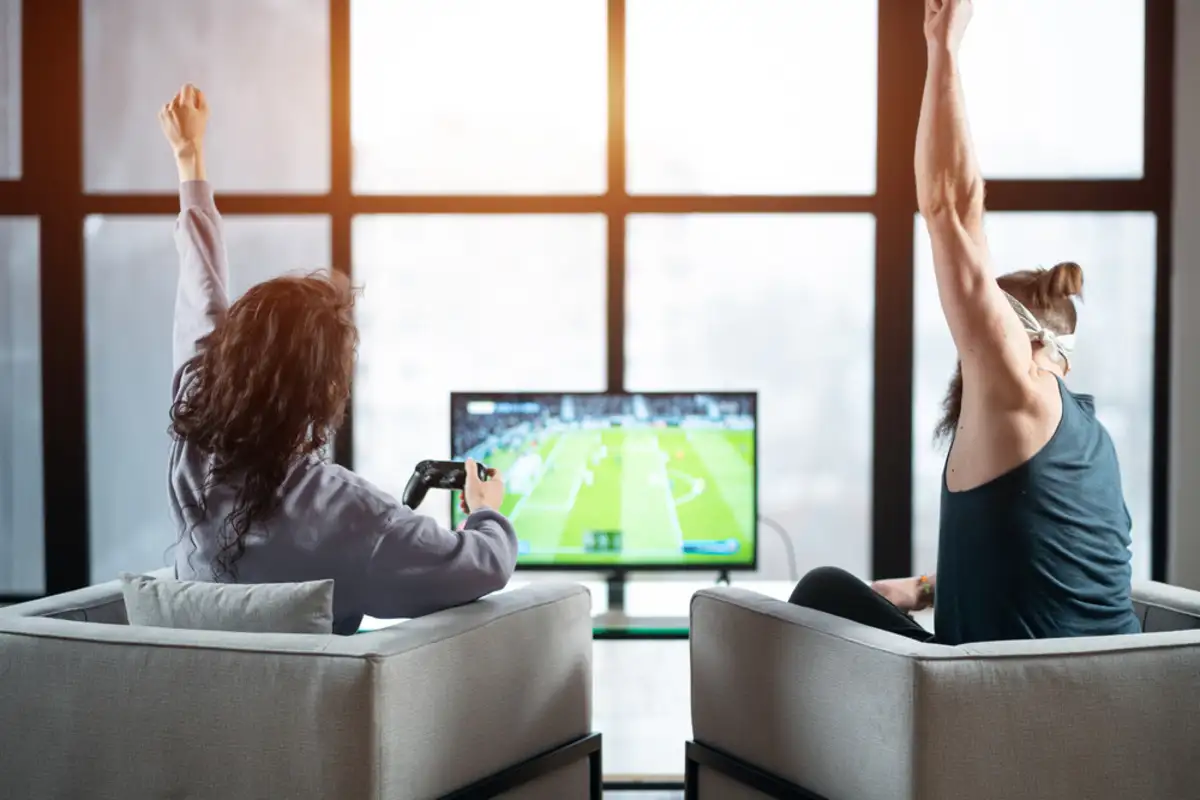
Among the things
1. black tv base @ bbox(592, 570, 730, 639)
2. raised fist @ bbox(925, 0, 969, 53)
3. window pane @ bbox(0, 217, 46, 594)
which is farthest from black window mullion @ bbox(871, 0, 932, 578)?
window pane @ bbox(0, 217, 46, 594)

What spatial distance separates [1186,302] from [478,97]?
7.78ft

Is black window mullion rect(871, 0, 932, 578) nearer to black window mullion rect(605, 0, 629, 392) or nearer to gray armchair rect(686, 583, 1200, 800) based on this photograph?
black window mullion rect(605, 0, 629, 392)

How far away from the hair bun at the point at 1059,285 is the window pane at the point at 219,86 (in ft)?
7.69

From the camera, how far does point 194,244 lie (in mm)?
2143

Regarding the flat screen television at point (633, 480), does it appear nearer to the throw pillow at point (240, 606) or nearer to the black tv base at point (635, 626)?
the black tv base at point (635, 626)

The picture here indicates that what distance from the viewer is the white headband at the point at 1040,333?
1.93m

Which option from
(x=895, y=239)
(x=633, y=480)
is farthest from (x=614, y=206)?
(x=633, y=480)

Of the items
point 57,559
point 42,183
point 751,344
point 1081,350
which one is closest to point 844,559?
point 751,344

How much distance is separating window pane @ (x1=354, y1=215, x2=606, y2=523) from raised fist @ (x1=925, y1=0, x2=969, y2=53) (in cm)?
184

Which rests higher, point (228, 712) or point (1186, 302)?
point (1186, 302)

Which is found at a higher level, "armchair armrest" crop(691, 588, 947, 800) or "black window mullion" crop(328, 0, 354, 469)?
"black window mullion" crop(328, 0, 354, 469)

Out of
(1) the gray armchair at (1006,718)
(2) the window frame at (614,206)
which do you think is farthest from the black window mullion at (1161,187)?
(1) the gray armchair at (1006,718)

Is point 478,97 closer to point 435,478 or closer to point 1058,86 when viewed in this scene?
point 435,478

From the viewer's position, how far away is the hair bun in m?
1.98
